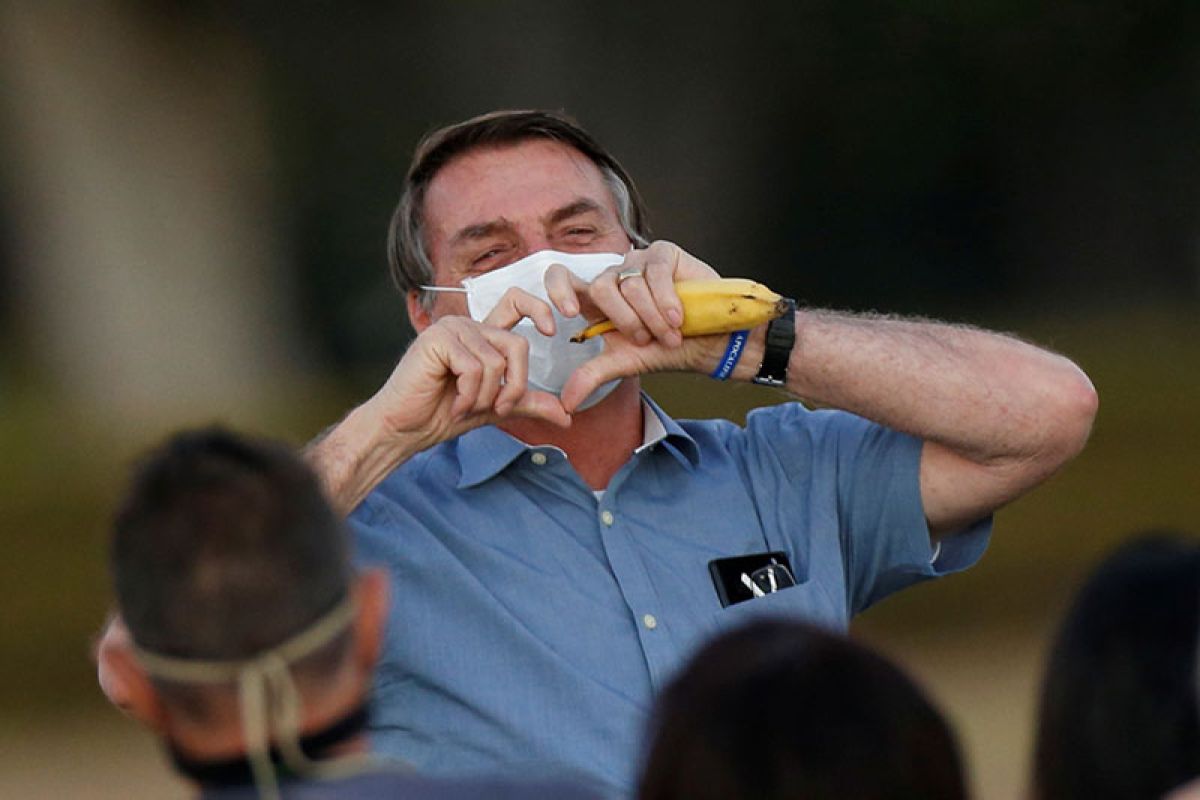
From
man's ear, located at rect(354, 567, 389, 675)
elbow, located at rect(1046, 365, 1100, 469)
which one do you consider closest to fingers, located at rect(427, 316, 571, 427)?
elbow, located at rect(1046, 365, 1100, 469)

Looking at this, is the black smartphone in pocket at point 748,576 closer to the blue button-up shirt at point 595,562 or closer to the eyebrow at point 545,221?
the blue button-up shirt at point 595,562

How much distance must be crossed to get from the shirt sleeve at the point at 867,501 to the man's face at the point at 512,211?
561mm

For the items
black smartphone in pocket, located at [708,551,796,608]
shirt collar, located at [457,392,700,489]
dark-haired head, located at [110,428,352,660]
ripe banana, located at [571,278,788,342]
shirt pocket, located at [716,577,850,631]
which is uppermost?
dark-haired head, located at [110,428,352,660]

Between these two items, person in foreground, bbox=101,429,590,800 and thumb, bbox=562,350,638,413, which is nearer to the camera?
person in foreground, bbox=101,429,590,800

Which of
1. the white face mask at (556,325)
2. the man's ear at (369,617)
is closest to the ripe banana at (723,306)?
the white face mask at (556,325)

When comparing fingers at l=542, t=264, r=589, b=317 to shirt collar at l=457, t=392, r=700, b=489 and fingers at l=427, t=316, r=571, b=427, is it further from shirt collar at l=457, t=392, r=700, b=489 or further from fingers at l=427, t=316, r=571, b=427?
shirt collar at l=457, t=392, r=700, b=489

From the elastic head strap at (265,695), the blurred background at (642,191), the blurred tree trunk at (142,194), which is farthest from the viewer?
the blurred tree trunk at (142,194)

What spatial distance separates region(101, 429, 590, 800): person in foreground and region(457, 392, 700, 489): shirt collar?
1521mm

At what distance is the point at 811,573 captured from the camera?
3.89 metres

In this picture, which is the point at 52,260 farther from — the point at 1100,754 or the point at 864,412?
the point at 1100,754

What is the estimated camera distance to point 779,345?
151 inches

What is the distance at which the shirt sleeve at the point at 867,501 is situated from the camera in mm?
3939

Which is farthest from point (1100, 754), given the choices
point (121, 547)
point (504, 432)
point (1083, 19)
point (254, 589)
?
point (1083, 19)

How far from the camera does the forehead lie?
13.7 ft
